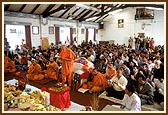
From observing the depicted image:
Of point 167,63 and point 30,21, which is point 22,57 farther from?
point 167,63

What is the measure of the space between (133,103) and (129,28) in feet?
41.4

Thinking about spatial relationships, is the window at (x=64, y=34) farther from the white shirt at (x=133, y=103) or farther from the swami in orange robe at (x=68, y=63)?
the white shirt at (x=133, y=103)

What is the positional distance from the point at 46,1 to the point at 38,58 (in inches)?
219

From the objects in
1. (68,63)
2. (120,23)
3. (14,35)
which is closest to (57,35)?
(14,35)

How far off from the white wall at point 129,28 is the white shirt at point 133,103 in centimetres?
1103

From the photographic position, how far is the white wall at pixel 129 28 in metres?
14.2

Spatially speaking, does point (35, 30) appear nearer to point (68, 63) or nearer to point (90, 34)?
point (68, 63)

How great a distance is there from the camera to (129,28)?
15648mm

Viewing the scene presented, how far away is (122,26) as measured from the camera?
16047 millimetres

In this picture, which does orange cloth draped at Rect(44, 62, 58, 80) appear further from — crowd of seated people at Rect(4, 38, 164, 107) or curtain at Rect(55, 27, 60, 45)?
curtain at Rect(55, 27, 60, 45)

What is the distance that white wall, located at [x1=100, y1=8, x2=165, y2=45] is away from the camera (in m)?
14.2

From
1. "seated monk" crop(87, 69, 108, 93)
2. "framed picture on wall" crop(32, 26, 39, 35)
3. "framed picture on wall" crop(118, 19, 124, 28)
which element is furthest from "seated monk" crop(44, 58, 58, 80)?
"framed picture on wall" crop(118, 19, 124, 28)

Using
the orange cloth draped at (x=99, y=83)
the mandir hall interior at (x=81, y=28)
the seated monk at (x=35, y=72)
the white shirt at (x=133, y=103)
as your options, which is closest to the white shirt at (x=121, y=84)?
the orange cloth draped at (x=99, y=83)

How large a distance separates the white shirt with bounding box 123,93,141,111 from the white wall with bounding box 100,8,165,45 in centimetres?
1103
